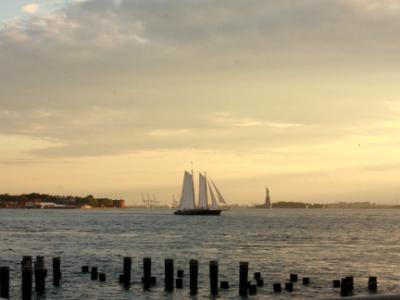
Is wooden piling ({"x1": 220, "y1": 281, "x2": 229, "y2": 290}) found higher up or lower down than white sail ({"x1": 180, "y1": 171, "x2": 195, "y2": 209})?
lower down

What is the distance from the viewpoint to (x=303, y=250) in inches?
2926

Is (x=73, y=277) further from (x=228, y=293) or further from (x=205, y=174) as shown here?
(x=205, y=174)

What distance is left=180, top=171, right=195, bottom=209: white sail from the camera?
623 ft

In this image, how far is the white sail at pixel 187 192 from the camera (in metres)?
190

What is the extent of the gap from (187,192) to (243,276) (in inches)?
6226

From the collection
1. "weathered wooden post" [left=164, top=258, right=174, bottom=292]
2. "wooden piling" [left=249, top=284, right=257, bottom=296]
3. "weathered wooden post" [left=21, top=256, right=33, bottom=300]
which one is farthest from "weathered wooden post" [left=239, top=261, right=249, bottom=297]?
"weathered wooden post" [left=21, top=256, right=33, bottom=300]

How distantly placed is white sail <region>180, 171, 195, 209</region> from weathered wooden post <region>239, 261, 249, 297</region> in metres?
153

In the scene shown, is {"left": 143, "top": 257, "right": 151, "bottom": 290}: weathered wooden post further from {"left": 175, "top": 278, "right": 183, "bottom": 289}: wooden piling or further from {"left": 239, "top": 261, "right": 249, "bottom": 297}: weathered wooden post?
{"left": 239, "top": 261, "right": 249, "bottom": 297}: weathered wooden post

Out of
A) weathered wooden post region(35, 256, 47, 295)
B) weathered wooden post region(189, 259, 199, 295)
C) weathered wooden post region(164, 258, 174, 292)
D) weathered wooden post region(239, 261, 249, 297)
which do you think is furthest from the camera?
weathered wooden post region(164, 258, 174, 292)

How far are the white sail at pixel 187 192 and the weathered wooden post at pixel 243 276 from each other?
152963mm

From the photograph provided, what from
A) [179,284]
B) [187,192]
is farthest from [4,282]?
[187,192]

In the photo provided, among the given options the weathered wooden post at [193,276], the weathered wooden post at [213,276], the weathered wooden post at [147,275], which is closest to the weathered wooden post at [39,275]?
the weathered wooden post at [147,275]

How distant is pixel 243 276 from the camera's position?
35.1 meters

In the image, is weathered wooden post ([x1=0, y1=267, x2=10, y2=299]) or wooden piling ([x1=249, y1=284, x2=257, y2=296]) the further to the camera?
wooden piling ([x1=249, y1=284, x2=257, y2=296])
